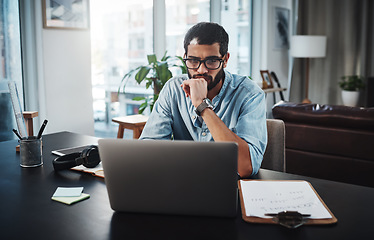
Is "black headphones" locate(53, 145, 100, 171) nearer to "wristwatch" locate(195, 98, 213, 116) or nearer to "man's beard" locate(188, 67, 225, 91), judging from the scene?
"wristwatch" locate(195, 98, 213, 116)

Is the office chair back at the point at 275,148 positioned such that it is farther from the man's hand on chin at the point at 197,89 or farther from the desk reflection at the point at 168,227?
the desk reflection at the point at 168,227

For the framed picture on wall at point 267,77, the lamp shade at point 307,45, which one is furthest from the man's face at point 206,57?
the lamp shade at point 307,45

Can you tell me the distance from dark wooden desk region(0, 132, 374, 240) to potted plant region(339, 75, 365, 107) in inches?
203

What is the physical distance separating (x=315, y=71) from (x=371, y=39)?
0.97 meters

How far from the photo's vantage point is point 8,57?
2.98 metres

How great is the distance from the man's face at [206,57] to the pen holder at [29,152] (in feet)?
2.15

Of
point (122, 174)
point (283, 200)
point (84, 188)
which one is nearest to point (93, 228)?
point (122, 174)

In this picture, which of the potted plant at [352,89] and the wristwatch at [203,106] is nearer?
the wristwatch at [203,106]

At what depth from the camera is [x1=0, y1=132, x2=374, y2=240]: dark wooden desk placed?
2.79ft

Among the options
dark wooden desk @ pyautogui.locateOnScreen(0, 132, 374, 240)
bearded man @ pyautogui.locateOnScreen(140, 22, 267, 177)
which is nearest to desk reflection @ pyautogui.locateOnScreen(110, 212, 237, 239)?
dark wooden desk @ pyautogui.locateOnScreen(0, 132, 374, 240)

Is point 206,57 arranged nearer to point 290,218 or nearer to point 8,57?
point 290,218

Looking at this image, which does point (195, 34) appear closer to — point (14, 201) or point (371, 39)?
point (14, 201)

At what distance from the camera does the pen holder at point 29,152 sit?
135cm

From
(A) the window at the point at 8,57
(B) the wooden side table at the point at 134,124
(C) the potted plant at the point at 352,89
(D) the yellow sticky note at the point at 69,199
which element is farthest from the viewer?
(C) the potted plant at the point at 352,89
